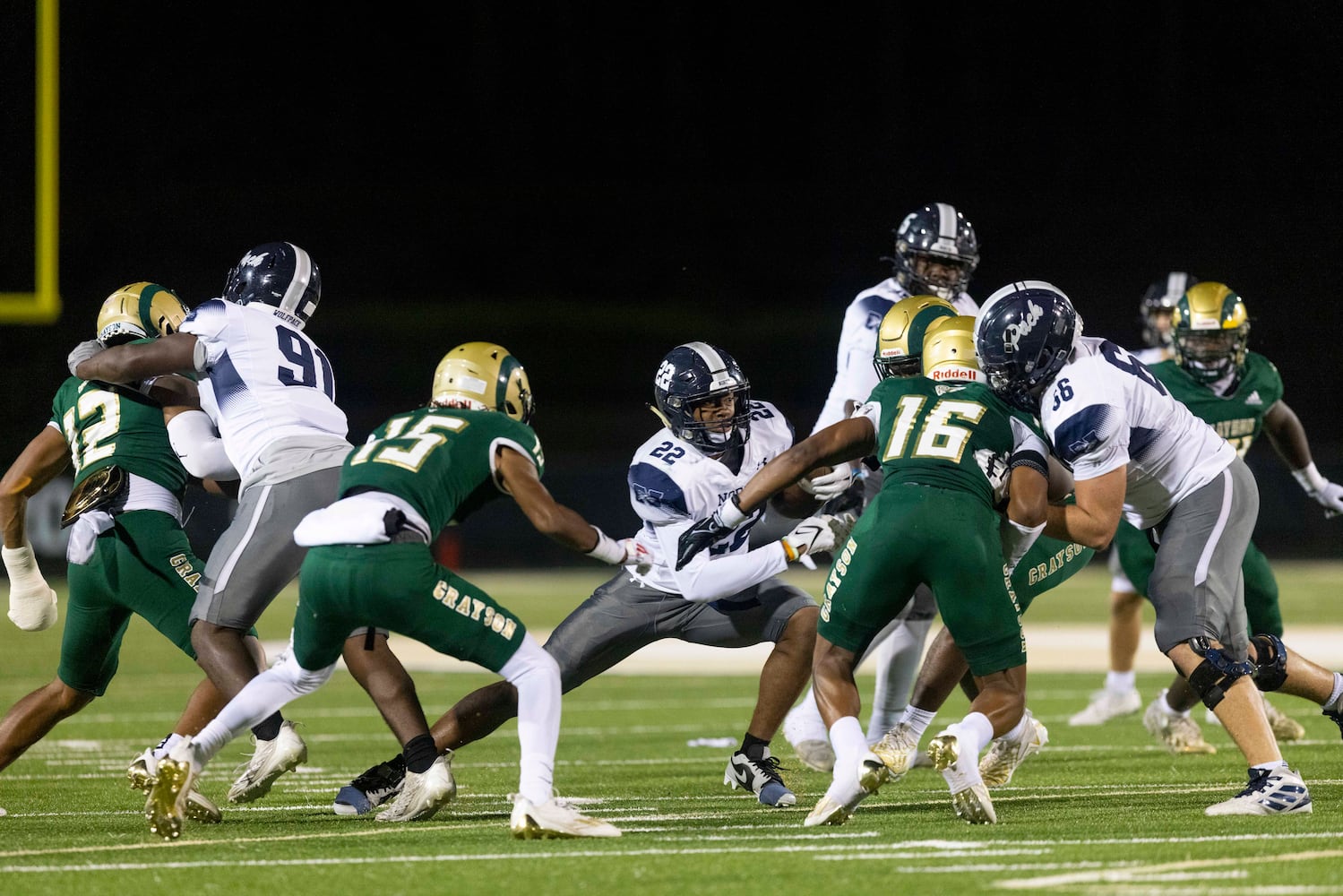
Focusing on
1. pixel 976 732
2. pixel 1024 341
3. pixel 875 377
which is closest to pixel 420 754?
pixel 976 732

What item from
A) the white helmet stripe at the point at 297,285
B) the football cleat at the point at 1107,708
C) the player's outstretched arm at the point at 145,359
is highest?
the white helmet stripe at the point at 297,285

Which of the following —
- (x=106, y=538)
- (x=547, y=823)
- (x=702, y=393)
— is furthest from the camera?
(x=702, y=393)

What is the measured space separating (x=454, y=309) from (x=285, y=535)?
2448 cm

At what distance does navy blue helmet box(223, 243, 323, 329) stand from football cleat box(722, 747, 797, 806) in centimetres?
214

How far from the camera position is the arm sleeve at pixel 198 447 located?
20.1ft

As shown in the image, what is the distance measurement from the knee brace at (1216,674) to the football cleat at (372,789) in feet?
8.15

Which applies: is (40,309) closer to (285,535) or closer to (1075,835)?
(285,535)

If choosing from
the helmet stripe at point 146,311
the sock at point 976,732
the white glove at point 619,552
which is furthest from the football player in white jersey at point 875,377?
the helmet stripe at point 146,311

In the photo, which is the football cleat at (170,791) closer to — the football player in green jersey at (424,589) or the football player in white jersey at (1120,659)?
the football player in green jersey at (424,589)

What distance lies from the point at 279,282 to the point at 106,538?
3.50 ft

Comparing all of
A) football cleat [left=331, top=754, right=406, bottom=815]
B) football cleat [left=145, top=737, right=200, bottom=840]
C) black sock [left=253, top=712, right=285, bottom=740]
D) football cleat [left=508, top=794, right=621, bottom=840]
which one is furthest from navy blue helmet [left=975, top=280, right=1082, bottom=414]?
football cleat [left=145, top=737, right=200, bottom=840]

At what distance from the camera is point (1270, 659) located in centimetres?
589

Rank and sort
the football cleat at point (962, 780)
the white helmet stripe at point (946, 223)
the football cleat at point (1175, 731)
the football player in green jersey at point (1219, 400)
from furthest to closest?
the football player in green jersey at point (1219, 400), the football cleat at point (1175, 731), the white helmet stripe at point (946, 223), the football cleat at point (962, 780)

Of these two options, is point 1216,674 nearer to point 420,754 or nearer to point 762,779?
point 762,779
